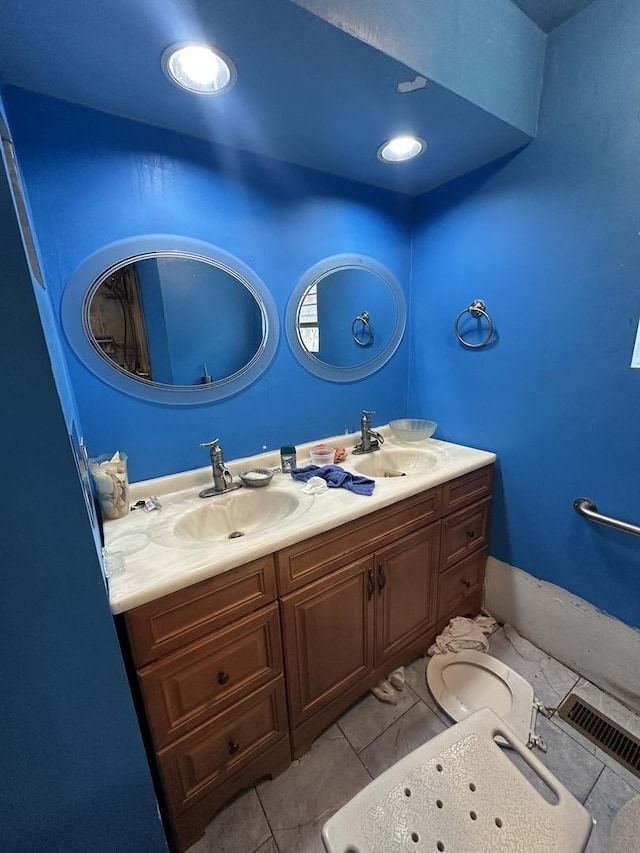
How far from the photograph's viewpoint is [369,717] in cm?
125

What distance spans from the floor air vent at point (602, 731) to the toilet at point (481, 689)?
12 cm

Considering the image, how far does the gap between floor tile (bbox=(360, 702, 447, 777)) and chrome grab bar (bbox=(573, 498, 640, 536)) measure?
932mm

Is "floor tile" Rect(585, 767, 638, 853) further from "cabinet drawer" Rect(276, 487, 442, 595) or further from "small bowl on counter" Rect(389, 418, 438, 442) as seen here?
"small bowl on counter" Rect(389, 418, 438, 442)

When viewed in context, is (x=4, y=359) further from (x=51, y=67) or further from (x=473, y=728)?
(x=473, y=728)

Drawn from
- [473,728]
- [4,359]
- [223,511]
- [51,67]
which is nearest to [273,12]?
[51,67]

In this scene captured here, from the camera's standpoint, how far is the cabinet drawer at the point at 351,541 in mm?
971

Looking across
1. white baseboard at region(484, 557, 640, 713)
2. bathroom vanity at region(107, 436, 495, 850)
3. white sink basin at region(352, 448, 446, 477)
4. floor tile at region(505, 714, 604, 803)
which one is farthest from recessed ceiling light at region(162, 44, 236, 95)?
floor tile at region(505, 714, 604, 803)

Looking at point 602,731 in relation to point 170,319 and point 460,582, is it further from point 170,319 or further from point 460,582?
point 170,319

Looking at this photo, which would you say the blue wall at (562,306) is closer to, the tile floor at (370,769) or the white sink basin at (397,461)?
the white sink basin at (397,461)

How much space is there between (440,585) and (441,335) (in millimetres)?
1165

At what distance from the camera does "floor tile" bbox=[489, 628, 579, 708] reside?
4.34 ft

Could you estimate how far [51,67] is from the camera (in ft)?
2.72

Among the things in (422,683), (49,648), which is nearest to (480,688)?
(422,683)

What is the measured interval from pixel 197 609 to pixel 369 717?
2.99 feet
